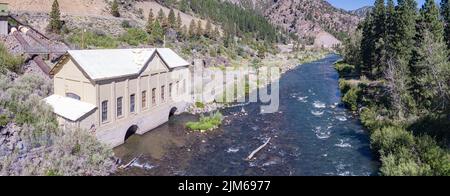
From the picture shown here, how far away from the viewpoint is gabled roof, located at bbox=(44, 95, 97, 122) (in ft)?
78.0

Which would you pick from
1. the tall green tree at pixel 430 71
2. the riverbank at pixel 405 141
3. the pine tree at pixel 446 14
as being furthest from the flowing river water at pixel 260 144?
the pine tree at pixel 446 14

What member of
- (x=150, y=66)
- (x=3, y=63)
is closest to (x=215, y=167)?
(x=150, y=66)

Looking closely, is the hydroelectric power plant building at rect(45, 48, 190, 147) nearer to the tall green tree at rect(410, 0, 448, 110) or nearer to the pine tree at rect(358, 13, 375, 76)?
the tall green tree at rect(410, 0, 448, 110)

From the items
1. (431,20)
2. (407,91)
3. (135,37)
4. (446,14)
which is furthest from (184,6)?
(407,91)

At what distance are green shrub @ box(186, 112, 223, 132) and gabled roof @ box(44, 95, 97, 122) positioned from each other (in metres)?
9.72

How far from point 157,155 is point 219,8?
130 m

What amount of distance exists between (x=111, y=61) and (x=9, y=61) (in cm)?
1008

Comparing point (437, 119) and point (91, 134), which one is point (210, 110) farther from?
point (437, 119)

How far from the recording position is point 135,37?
62406mm

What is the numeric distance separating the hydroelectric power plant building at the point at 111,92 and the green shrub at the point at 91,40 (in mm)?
20274

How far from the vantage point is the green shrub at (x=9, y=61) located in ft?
102

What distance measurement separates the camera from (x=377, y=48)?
4991cm

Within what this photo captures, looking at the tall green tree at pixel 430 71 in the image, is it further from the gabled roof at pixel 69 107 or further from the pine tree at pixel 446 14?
the gabled roof at pixel 69 107

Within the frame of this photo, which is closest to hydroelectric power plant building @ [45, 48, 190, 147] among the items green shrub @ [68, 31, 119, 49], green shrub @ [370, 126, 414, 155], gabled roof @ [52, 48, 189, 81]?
gabled roof @ [52, 48, 189, 81]
